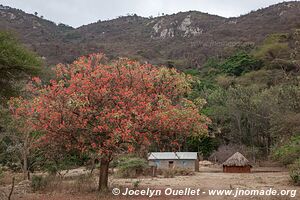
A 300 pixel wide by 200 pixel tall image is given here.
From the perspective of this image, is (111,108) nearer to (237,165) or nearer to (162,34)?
(237,165)

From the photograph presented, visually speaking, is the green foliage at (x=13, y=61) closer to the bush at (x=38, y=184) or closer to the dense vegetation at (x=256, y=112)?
the bush at (x=38, y=184)

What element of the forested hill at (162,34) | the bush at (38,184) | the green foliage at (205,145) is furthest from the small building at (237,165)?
the forested hill at (162,34)

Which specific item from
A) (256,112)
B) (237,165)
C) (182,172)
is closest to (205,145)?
(256,112)

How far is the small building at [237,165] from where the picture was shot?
3488 centimetres

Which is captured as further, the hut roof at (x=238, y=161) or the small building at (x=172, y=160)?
the small building at (x=172, y=160)

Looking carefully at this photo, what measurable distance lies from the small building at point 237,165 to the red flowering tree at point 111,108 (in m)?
20.7

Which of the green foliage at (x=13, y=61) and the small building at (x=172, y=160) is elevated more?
the green foliage at (x=13, y=61)

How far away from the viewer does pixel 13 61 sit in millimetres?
13766

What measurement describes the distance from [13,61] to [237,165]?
2585cm

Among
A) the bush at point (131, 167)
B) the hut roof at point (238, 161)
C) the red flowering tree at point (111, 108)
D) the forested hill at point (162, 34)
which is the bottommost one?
the hut roof at point (238, 161)

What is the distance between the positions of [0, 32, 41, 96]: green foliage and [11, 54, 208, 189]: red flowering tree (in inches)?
28.5

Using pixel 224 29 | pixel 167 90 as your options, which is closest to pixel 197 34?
pixel 224 29

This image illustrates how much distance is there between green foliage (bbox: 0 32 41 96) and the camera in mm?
13570

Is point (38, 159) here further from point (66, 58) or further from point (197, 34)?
point (197, 34)
